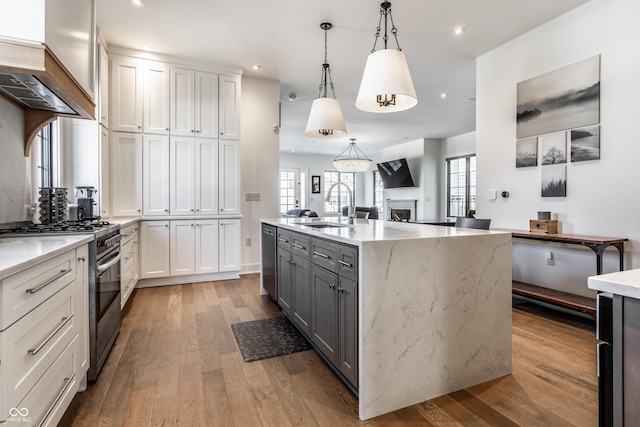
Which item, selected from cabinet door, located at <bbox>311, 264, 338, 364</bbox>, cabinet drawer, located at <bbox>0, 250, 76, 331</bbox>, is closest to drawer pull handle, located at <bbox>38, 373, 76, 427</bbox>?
cabinet drawer, located at <bbox>0, 250, 76, 331</bbox>

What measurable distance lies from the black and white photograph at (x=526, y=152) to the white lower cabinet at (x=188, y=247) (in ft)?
11.7

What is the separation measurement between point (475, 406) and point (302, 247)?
1.42 meters

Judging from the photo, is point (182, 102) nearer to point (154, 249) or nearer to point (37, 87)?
point (154, 249)

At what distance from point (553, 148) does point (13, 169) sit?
4.60 meters

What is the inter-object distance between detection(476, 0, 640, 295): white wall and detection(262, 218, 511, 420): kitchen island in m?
1.63

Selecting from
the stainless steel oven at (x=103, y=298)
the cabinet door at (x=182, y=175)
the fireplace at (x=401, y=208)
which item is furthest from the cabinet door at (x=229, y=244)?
the fireplace at (x=401, y=208)

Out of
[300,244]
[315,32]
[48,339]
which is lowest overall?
[48,339]

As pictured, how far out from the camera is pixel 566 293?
123 inches

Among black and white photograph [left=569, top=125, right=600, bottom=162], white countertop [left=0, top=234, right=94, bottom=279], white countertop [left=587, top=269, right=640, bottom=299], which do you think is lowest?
white countertop [left=587, top=269, right=640, bottom=299]

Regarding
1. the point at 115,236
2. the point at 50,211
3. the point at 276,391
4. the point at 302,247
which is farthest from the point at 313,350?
the point at 50,211

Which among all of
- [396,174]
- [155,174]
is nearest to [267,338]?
[155,174]

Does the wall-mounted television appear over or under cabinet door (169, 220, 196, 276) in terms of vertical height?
over

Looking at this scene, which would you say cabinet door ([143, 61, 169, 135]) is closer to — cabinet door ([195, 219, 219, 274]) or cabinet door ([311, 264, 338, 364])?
cabinet door ([195, 219, 219, 274])

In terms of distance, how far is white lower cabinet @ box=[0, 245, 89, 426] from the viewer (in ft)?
3.42
